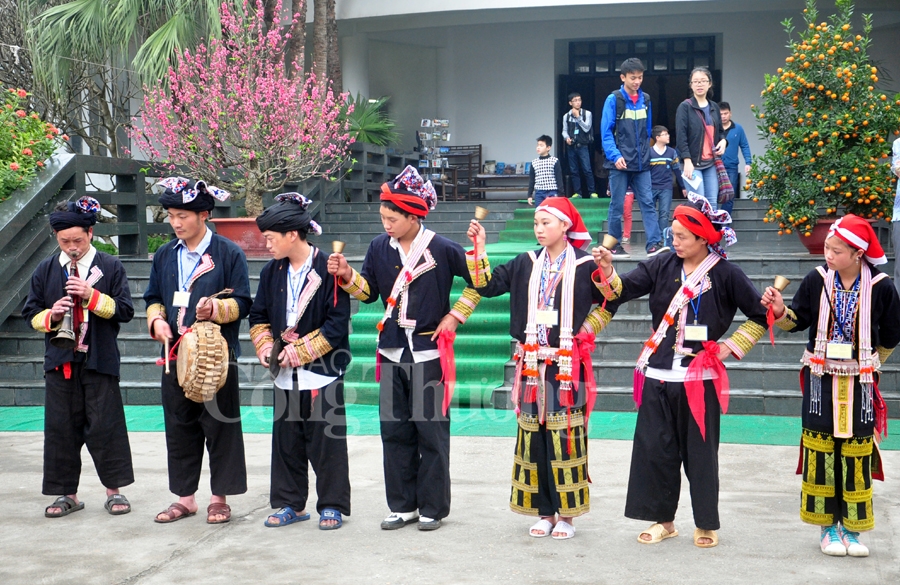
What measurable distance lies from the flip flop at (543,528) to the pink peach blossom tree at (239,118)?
6.87 metres

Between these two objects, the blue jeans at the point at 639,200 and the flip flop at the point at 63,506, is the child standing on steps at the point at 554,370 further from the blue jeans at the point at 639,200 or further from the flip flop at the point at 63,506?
the blue jeans at the point at 639,200

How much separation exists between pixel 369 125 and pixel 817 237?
717 centimetres

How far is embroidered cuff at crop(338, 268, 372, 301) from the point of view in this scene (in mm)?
5016

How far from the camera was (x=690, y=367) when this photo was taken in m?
4.62

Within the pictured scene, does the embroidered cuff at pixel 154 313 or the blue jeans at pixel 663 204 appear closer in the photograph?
the embroidered cuff at pixel 154 313

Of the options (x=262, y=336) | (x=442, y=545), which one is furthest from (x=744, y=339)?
(x=262, y=336)

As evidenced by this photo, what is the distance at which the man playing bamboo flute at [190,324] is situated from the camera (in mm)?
5148

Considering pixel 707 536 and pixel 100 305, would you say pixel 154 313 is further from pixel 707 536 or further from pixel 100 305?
pixel 707 536

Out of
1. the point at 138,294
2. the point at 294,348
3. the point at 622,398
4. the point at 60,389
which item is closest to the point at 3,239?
the point at 138,294

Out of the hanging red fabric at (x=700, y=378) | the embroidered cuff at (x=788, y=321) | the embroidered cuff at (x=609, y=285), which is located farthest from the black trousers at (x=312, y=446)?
the embroidered cuff at (x=788, y=321)

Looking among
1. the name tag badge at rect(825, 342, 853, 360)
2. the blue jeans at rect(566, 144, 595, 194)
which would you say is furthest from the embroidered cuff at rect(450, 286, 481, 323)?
the blue jeans at rect(566, 144, 595, 194)

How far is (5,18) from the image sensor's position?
13578mm

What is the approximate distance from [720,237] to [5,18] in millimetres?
12134

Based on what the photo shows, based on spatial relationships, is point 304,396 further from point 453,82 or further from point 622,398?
point 453,82
